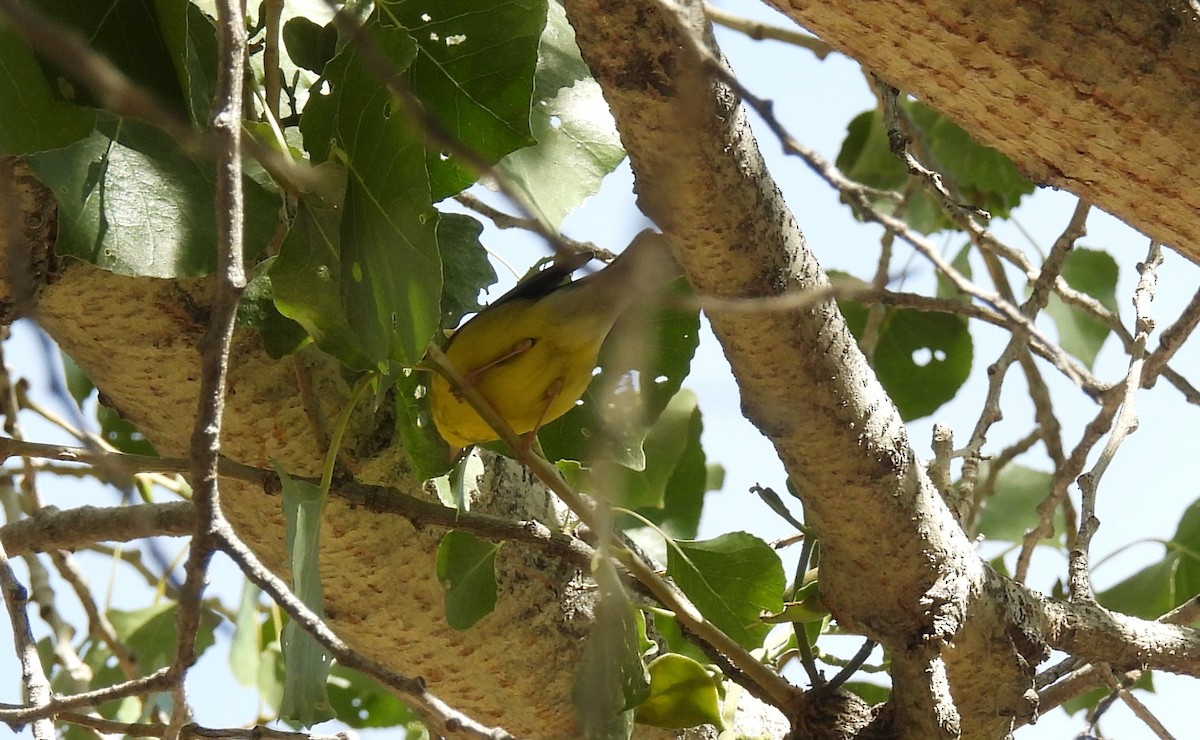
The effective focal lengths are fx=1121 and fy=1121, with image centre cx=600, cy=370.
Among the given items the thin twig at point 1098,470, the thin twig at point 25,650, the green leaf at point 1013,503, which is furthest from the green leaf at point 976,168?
the thin twig at point 25,650

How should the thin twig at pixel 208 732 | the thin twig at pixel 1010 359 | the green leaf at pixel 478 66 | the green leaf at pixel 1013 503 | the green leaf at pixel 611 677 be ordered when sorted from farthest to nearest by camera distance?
the green leaf at pixel 1013 503 → the thin twig at pixel 1010 359 → the green leaf at pixel 611 677 → the green leaf at pixel 478 66 → the thin twig at pixel 208 732

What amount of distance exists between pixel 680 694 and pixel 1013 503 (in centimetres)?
135

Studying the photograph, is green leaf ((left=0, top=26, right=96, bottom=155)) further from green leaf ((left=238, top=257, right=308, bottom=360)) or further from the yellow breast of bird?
the yellow breast of bird

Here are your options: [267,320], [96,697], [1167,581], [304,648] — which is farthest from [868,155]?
[96,697]

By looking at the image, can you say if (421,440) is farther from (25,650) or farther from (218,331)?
(218,331)

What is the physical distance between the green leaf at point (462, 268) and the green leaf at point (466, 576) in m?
0.23

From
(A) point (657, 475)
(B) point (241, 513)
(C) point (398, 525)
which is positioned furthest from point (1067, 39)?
(A) point (657, 475)

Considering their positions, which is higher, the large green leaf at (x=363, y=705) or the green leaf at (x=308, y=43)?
the green leaf at (x=308, y=43)

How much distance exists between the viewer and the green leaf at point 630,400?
125 centimetres

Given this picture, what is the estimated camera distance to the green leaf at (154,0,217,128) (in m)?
0.93

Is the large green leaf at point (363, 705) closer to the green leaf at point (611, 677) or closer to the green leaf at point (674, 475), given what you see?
the green leaf at point (674, 475)

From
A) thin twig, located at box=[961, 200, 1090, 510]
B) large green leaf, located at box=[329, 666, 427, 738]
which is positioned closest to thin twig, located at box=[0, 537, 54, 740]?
thin twig, located at box=[961, 200, 1090, 510]

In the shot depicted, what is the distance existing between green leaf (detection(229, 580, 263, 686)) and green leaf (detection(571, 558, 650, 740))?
636 mm

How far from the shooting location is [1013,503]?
92.7 inches
